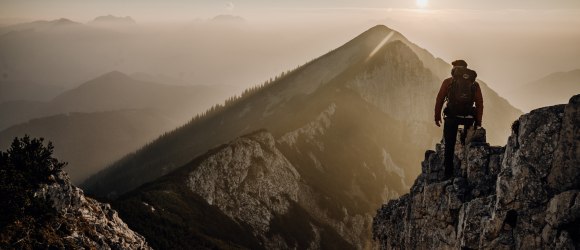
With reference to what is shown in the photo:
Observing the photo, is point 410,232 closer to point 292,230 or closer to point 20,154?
point 20,154

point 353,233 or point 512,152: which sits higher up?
point 353,233

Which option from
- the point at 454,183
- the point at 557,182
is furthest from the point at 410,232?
the point at 557,182

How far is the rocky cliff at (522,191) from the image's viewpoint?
22.9 metres

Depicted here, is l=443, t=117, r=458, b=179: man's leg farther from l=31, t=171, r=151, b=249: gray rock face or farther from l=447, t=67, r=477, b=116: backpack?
l=31, t=171, r=151, b=249: gray rock face

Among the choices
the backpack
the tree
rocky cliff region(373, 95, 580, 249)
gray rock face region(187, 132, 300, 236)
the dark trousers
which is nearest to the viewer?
rocky cliff region(373, 95, 580, 249)

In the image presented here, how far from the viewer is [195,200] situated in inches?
4031

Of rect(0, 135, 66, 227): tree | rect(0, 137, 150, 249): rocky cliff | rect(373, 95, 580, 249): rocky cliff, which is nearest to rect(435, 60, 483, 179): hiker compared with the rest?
rect(373, 95, 580, 249): rocky cliff

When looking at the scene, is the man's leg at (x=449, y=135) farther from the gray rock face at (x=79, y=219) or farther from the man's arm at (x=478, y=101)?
the gray rock face at (x=79, y=219)

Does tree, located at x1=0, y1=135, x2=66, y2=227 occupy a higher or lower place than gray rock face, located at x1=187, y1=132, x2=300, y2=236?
lower

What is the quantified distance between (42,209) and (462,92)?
40539mm

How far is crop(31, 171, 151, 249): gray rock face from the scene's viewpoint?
4681 cm

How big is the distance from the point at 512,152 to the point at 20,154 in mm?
46550

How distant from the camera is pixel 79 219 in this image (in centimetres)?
Result: 5059

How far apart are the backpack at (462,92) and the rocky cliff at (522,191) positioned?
10.0ft
